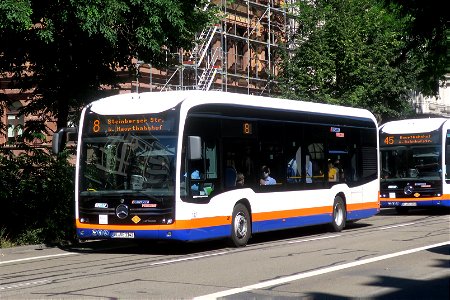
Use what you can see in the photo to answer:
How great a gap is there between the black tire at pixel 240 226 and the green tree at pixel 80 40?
4.18 m

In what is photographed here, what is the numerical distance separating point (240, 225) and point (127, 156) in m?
2.93

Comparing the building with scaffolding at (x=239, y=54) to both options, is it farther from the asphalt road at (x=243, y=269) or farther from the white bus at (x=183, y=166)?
the asphalt road at (x=243, y=269)

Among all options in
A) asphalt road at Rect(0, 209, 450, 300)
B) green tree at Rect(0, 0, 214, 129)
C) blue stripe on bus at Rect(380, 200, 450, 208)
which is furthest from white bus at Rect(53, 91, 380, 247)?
blue stripe on bus at Rect(380, 200, 450, 208)

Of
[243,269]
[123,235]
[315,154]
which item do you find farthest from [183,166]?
[315,154]

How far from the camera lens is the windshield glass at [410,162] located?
27.9 m

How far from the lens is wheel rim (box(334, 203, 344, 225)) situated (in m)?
21.0

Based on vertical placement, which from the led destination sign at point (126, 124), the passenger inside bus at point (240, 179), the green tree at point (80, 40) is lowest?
the passenger inside bus at point (240, 179)

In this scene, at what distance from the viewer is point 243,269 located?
1298 cm

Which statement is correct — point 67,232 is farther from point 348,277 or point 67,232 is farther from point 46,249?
point 348,277

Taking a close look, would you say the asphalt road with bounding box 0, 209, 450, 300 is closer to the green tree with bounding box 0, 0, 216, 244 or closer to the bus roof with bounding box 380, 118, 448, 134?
the green tree with bounding box 0, 0, 216, 244

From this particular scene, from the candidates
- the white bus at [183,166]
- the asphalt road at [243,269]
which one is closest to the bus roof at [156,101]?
the white bus at [183,166]

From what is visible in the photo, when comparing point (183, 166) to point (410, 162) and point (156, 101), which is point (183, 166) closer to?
point (156, 101)

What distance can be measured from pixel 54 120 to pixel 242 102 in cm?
607

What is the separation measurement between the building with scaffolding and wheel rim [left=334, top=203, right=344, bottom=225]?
1483 cm
